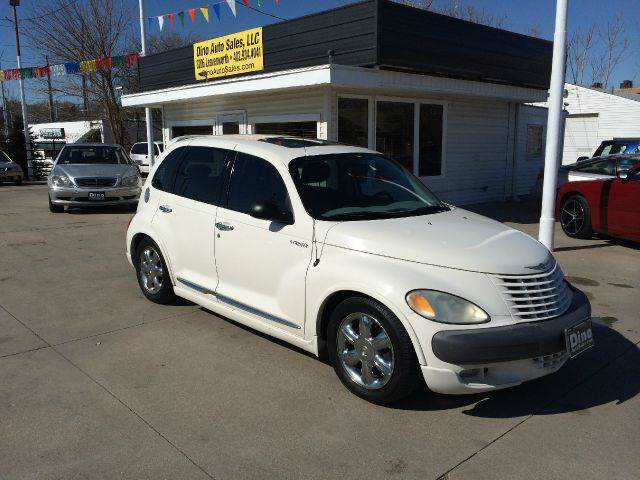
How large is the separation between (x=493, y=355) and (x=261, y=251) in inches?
74.2

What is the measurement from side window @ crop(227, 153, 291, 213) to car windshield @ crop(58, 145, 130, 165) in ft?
32.1

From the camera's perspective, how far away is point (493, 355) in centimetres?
323

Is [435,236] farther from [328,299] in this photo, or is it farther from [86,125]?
[86,125]

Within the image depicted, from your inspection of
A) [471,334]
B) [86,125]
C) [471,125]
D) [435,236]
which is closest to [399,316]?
[471,334]

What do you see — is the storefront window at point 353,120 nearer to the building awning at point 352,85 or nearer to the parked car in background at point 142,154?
the building awning at point 352,85

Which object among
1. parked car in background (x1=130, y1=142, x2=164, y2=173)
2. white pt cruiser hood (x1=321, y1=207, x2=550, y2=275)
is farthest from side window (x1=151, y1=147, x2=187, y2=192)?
parked car in background (x1=130, y1=142, x2=164, y2=173)

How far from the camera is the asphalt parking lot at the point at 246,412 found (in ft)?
9.91

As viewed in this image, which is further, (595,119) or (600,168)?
(595,119)

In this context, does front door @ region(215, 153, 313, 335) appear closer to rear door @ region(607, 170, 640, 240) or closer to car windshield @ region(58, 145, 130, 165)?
rear door @ region(607, 170, 640, 240)

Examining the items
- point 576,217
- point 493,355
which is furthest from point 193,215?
point 576,217

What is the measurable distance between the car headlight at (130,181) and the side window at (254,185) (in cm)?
870

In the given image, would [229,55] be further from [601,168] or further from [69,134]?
[69,134]

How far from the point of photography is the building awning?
9.61 metres

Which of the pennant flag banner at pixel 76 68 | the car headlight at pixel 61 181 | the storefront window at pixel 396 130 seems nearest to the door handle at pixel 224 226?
the storefront window at pixel 396 130
